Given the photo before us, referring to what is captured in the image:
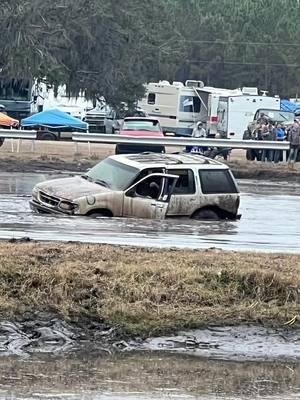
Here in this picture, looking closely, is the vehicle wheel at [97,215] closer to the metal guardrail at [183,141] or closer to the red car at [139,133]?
the metal guardrail at [183,141]

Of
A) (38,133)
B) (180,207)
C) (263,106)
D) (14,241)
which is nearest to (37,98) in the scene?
(263,106)

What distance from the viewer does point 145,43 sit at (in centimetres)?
6156

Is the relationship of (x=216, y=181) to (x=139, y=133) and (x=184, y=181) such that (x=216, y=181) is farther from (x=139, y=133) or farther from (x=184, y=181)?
(x=139, y=133)

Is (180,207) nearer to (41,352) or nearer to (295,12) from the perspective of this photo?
(41,352)

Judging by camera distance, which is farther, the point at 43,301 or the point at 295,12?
the point at 295,12

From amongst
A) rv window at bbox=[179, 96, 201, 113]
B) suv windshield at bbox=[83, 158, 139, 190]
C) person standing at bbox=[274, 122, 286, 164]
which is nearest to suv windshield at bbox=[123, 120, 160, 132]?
person standing at bbox=[274, 122, 286, 164]

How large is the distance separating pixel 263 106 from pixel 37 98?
15631mm

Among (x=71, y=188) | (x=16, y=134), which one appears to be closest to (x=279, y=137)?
(x=16, y=134)

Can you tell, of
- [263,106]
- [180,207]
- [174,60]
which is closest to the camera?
[180,207]

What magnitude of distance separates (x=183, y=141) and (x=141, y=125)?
12.8 feet

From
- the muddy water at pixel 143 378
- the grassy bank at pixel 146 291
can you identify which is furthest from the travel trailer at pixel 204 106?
the muddy water at pixel 143 378

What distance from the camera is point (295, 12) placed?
283 ft

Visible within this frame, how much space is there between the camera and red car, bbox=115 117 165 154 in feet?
114

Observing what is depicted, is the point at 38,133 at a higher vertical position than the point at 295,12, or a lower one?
lower
